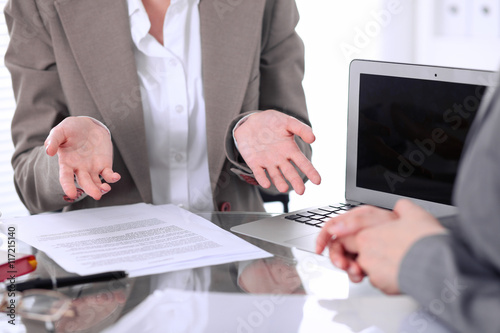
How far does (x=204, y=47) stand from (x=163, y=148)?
0.77 ft

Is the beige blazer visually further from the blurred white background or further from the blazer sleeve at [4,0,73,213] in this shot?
the blurred white background

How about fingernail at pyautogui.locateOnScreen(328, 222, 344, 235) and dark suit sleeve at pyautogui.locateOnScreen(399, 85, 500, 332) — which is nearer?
dark suit sleeve at pyautogui.locateOnScreen(399, 85, 500, 332)

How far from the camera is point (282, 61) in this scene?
4.42 ft

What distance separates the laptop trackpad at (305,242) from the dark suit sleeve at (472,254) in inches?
13.3

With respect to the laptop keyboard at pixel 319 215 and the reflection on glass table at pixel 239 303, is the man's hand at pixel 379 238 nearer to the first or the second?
the reflection on glass table at pixel 239 303

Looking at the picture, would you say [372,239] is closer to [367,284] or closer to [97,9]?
[367,284]

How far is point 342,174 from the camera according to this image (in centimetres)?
294

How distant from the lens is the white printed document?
0.80 metres

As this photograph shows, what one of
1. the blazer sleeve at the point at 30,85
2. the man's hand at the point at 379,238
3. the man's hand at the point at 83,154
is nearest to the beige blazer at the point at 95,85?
the blazer sleeve at the point at 30,85

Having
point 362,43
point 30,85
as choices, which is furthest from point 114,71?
point 362,43

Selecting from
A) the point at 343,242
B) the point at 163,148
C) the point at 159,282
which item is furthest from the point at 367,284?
the point at 163,148

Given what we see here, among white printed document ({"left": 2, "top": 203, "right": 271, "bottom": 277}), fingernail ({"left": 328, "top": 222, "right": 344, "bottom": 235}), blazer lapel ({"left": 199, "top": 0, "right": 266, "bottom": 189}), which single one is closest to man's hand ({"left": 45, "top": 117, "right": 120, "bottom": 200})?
white printed document ({"left": 2, "top": 203, "right": 271, "bottom": 277})

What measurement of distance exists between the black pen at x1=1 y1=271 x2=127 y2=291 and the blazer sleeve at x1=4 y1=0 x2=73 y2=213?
461mm

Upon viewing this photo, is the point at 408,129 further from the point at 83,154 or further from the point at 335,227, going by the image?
the point at 83,154
